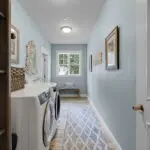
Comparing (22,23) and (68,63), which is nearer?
(22,23)

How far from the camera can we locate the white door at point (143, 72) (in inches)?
42.0

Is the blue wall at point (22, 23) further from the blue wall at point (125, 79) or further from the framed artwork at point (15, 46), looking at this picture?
the blue wall at point (125, 79)

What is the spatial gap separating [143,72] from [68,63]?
259 inches

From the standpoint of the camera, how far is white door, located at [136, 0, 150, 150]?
1.07 metres

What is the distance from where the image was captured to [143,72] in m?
1.12

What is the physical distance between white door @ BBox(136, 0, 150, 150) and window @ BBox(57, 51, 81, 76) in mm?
6424

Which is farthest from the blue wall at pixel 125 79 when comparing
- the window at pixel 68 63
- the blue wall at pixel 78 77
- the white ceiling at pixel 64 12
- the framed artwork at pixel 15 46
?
the window at pixel 68 63

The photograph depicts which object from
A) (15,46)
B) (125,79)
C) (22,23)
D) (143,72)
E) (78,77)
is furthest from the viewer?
(78,77)

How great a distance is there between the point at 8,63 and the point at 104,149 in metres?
1.87

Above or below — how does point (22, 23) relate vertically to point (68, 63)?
above

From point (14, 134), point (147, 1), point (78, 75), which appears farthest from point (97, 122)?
point (78, 75)
